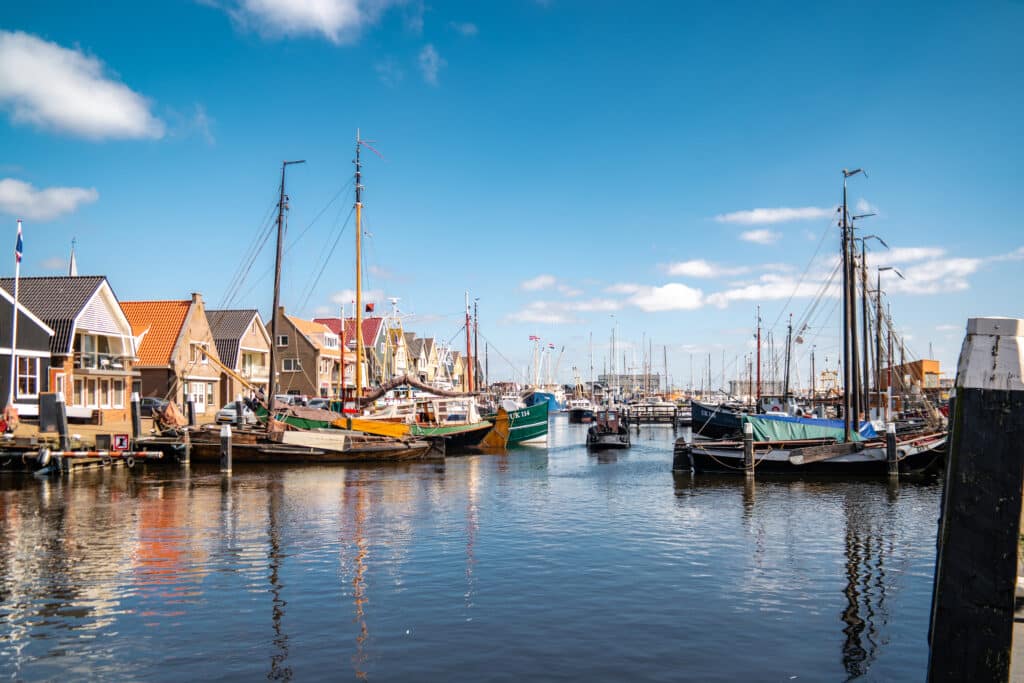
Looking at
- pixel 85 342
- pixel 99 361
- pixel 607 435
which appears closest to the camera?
pixel 85 342

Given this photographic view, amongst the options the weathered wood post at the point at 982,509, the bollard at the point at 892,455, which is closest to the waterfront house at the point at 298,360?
the bollard at the point at 892,455

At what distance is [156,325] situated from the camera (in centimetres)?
6194

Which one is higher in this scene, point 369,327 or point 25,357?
point 369,327

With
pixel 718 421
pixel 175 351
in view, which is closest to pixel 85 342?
pixel 175 351

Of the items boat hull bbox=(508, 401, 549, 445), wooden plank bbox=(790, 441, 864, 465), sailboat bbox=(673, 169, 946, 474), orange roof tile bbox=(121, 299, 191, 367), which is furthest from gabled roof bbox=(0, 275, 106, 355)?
wooden plank bbox=(790, 441, 864, 465)

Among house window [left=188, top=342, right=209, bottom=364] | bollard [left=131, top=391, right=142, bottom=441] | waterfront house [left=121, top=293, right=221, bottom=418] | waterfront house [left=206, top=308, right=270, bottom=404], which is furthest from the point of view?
waterfront house [left=206, top=308, right=270, bottom=404]

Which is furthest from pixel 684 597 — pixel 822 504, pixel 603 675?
pixel 822 504

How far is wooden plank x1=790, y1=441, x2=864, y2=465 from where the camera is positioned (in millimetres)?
34375

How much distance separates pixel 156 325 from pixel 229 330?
9.47 m

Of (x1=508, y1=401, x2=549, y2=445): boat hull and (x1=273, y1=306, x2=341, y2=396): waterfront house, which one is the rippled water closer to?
(x1=508, y1=401, x2=549, y2=445): boat hull

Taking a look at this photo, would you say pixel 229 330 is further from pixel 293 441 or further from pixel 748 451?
pixel 748 451

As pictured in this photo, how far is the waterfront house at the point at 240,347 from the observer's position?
6794cm

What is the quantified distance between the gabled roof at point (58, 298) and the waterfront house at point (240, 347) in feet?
58.4

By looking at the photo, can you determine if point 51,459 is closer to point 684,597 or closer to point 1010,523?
point 684,597
